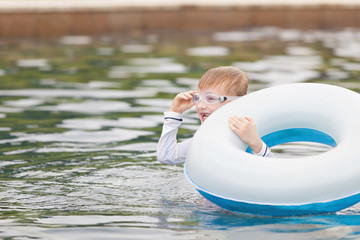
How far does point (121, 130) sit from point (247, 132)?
256 centimetres

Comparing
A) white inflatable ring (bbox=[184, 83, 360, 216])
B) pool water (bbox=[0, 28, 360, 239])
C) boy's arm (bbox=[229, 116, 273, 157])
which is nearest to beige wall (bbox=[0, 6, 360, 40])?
pool water (bbox=[0, 28, 360, 239])

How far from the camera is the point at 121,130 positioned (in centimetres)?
659

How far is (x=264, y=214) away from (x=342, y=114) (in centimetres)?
66

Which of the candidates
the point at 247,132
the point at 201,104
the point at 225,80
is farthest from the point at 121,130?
the point at 247,132

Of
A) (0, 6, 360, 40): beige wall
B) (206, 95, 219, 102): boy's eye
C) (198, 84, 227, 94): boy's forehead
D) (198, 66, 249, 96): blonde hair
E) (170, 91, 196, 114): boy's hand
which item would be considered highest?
(0, 6, 360, 40): beige wall

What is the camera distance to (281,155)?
573cm

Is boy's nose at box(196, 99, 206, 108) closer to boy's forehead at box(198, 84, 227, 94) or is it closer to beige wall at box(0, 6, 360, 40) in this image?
boy's forehead at box(198, 84, 227, 94)

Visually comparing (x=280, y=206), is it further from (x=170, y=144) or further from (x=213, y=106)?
(x=170, y=144)

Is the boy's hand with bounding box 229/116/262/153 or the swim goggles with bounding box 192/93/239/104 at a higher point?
the swim goggles with bounding box 192/93/239/104

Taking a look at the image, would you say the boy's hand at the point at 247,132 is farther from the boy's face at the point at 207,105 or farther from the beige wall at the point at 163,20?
the beige wall at the point at 163,20

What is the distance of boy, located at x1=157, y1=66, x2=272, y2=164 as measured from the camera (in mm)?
4172

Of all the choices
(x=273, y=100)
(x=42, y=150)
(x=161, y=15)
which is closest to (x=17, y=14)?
(x=161, y=15)

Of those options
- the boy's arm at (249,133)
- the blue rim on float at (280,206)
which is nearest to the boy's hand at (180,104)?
the boy's arm at (249,133)

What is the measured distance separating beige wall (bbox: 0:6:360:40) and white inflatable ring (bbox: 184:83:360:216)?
9224 mm
